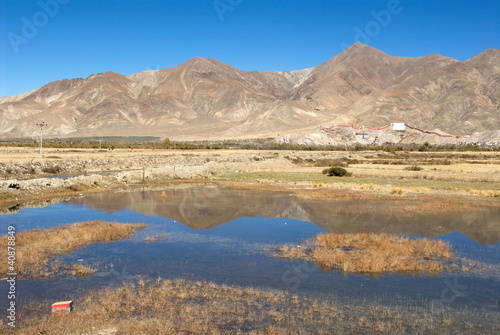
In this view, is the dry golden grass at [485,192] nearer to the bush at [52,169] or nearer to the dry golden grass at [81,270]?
the dry golden grass at [81,270]

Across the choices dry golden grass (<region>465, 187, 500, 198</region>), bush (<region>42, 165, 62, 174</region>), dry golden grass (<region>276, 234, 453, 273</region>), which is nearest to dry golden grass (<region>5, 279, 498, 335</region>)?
dry golden grass (<region>276, 234, 453, 273</region>)

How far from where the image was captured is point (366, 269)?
13.2 m

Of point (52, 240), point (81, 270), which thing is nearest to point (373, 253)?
point (81, 270)

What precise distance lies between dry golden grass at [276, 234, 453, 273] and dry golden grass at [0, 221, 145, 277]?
7055 mm

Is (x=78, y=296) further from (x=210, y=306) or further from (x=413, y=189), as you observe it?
(x=413, y=189)

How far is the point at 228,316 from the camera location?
9711mm

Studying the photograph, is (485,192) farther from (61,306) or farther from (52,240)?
(61,306)

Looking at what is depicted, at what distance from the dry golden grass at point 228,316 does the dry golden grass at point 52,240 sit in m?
3.05

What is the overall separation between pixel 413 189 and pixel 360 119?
159339mm

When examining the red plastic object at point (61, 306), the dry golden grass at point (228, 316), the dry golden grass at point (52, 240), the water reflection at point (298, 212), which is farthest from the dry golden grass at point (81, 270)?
the water reflection at point (298, 212)

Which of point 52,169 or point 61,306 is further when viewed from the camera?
point 52,169

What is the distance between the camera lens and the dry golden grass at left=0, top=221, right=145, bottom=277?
12836mm

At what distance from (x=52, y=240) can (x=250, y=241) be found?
24.3 feet

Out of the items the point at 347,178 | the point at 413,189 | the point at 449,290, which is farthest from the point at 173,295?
the point at 347,178
